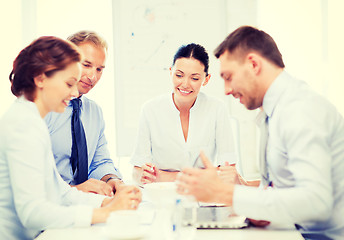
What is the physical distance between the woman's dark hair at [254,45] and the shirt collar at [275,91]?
70mm

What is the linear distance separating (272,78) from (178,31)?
8.34 ft

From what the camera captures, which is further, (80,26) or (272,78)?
(80,26)

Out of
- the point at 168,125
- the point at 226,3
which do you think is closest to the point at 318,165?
the point at 168,125

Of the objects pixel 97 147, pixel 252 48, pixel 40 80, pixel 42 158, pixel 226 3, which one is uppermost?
pixel 226 3

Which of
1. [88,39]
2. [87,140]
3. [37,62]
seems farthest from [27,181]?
[88,39]

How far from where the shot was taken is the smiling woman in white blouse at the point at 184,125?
2.35 metres

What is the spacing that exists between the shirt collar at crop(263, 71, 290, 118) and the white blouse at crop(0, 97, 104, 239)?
32.0 inches

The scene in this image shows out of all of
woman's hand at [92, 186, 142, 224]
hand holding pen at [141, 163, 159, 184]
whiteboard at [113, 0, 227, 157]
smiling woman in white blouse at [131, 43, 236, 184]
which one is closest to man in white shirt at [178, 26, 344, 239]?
woman's hand at [92, 186, 142, 224]

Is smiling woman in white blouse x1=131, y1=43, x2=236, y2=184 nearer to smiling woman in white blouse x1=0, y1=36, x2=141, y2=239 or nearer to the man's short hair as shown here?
the man's short hair

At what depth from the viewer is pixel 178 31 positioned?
3.83 metres

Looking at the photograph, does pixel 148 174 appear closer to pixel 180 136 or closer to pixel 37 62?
pixel 180 136

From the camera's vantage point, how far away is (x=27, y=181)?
1.22 metres

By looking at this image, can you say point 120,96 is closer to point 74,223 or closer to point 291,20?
point 291,20

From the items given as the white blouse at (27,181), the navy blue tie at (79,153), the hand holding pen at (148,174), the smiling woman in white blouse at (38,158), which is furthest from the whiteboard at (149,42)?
the white blouse at (27,181)
